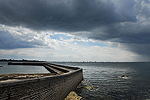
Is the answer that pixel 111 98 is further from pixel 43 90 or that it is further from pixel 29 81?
pixel 29 81

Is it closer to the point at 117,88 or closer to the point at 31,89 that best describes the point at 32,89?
the point at 31,89

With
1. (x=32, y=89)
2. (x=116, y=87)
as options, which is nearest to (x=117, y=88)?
(x=116, y=87)

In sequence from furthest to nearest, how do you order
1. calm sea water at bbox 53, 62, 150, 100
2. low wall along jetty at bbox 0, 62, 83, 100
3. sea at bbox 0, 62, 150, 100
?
sea at bbox 0, 62, 150, 100
calm sea water at bbox 53, 62, 150, 100
low wall along jetty at bbox 0, 62, 83, 100

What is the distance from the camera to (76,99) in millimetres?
12406

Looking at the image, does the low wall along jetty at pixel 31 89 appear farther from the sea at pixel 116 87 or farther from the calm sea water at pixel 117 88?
the calm sea water at pixel 117 88

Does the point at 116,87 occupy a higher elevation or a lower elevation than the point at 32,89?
lower

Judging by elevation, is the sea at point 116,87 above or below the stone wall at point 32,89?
below

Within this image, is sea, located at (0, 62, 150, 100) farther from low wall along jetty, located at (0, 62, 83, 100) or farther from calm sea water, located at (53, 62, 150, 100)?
low wall along jetty, located at (0, 62, 83, 100)

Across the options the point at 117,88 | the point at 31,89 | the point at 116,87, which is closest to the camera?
the point at 31,89

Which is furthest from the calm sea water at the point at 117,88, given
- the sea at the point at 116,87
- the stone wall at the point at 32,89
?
the stone wall at the point at 32,89

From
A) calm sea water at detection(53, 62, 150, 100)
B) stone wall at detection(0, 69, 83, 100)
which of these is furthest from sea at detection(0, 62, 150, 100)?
stone wall at detection(0, 69, 83, 100)

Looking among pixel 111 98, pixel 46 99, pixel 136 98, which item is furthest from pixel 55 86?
pixel 136 98

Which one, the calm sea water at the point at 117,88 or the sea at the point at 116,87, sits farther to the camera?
the sea at the point at 116,87

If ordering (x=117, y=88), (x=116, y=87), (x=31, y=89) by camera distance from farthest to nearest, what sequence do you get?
(x=116, y=87)
(x=117, y=88)
(x=31, y=89)
